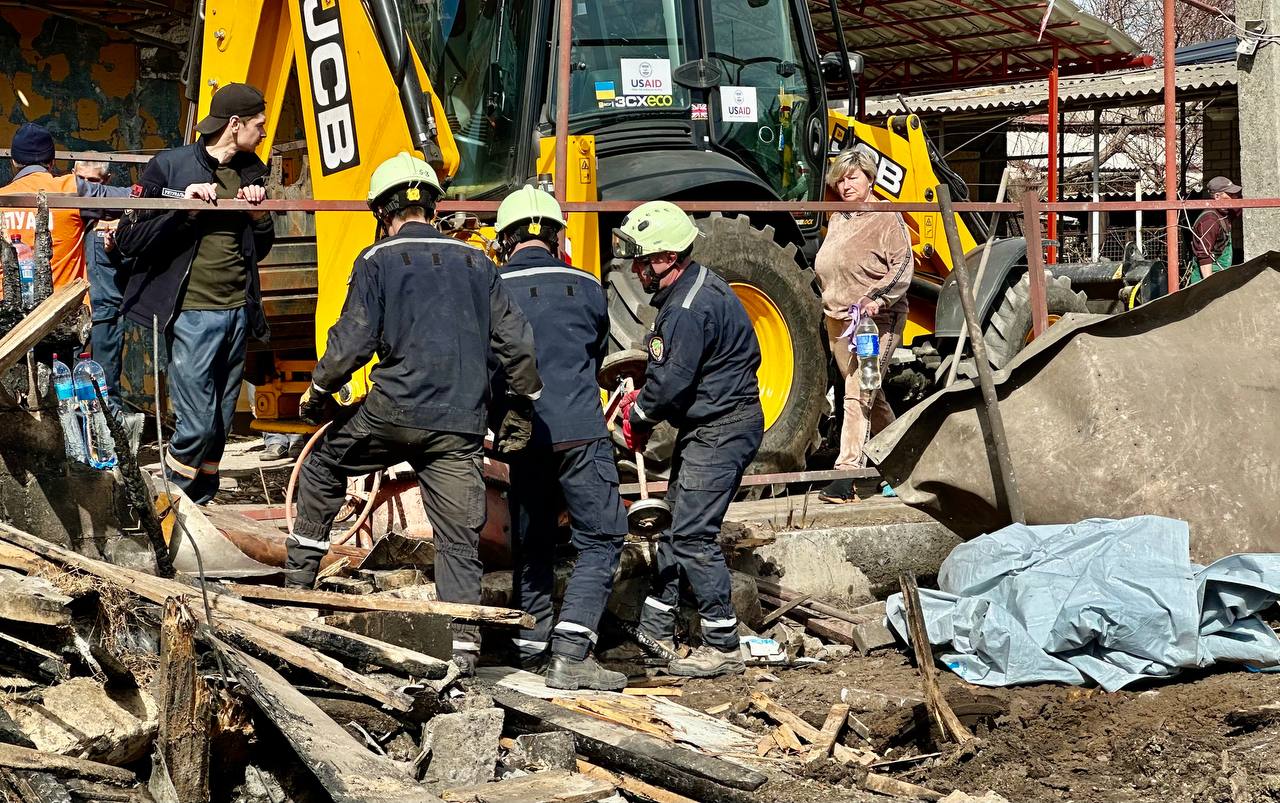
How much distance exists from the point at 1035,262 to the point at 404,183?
11.1 feet

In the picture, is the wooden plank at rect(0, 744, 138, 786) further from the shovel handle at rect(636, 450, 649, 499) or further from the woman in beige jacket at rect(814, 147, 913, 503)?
the woman in beige jacket at rect(814, 147, 913, 503)

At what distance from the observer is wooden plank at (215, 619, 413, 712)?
167 inches

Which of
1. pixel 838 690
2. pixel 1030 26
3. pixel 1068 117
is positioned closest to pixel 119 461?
pixel 838 690

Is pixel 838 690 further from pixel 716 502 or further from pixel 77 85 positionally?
pixel 77 85

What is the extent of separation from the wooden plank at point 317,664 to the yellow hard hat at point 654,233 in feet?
7.32

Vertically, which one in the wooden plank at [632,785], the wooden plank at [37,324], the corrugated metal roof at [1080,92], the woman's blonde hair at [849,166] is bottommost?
the wooden plank at [632,785]

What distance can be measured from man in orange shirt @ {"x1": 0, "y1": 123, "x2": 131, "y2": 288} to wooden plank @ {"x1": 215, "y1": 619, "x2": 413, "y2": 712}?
3.12 m

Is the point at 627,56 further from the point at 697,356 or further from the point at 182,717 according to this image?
the point at 182,717

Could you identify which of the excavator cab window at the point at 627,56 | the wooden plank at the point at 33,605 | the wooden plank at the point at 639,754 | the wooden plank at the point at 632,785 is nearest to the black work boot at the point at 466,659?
the wooden plank at the point at 639,754

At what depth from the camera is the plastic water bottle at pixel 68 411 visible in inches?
205

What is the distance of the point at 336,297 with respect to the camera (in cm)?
691

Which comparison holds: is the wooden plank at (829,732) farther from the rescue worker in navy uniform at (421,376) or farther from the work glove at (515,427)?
the work glove at (515,427)

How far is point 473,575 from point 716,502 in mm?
1192

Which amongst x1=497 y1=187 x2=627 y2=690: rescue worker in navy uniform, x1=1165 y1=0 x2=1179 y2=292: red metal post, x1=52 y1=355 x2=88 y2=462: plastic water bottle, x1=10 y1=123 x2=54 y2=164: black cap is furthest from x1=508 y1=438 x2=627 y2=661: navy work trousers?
x1=1165 y1=0 x2=1179 y2=292: red metal post
